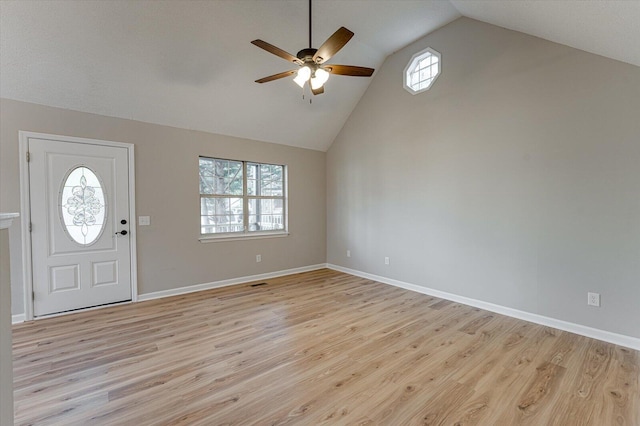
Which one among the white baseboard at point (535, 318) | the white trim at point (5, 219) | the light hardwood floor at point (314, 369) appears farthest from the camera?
the white baseboard at point (535, 318)

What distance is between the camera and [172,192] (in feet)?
13.9

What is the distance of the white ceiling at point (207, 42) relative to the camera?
2.60 m

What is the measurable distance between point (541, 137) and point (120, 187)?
16.8ft

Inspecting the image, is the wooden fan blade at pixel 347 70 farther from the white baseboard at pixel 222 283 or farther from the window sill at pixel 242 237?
the white baseboard at pixel 222 283

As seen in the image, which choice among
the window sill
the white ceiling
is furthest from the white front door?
the window sill

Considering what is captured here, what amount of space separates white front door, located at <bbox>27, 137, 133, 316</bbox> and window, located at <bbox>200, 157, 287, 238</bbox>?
111 cm

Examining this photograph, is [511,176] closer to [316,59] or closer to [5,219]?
[316,59]

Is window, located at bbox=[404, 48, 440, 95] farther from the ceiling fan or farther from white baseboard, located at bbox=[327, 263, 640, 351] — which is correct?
white baseboard, located at bbox=[327, 263, 640, 351]

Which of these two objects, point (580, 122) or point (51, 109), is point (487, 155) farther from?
point (51, 109)

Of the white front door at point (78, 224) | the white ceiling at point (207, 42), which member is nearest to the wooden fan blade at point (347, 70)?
the white ceiling at point (207, 42)

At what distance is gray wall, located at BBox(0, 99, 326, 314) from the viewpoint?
3230mm

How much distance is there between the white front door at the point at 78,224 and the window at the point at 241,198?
1114 mm

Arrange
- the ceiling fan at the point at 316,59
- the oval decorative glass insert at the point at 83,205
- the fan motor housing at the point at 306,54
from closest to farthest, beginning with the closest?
1. the ceiling fan at the point at 316,59
2. the fan motor housing at the point at 306,54
3. the oval decorative glass insert at the point at 83,205

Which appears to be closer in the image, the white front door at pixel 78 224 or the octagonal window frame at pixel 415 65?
the white front door at pixel 78 224
